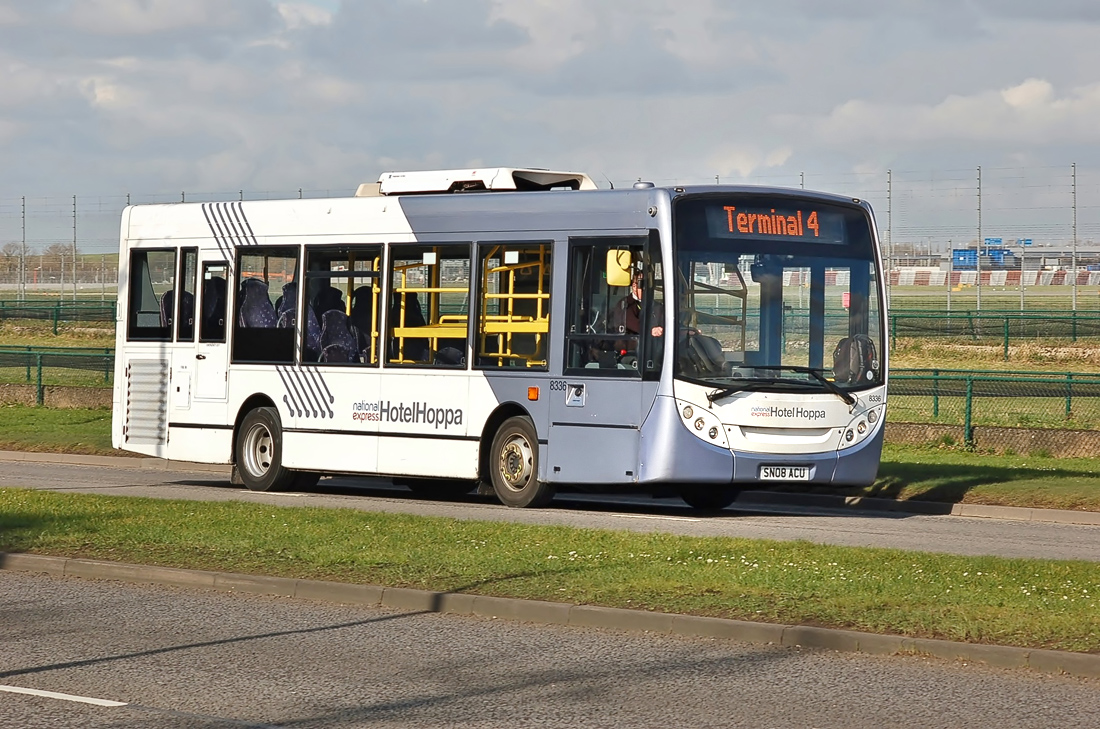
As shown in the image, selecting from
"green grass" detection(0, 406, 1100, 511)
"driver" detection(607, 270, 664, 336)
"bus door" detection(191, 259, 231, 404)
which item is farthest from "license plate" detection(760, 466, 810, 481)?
"bus door" detection(191, 259, 231, 404)

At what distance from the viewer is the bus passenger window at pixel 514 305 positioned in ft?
56.5

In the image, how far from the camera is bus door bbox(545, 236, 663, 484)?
16.4 m

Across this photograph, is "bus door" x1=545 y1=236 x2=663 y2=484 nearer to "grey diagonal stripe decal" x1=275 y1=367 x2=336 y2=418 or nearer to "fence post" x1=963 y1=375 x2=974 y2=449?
"grey diagonal stripe decal" x1=275 y1=367 x2=336 y2=418

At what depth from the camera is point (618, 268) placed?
1661cm

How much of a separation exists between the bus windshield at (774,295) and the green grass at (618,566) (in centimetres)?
302

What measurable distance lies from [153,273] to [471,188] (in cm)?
480

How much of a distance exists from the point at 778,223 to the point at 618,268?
1678mm

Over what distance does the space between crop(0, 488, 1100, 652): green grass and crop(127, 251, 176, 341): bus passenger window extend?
545 cm

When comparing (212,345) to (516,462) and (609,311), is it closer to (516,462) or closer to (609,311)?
(516,462)

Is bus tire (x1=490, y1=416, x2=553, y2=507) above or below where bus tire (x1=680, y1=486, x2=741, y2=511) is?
above

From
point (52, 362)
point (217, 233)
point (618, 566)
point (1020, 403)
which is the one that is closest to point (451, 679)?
point (618, 566)

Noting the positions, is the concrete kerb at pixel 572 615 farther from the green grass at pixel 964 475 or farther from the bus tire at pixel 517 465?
the green grass at pixel 964 475

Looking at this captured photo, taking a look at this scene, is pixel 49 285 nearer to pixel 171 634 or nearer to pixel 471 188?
pixel 471 188

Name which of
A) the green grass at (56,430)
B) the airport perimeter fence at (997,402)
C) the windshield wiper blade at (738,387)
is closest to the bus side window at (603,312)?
the windshield wiper blade at (738,387)
